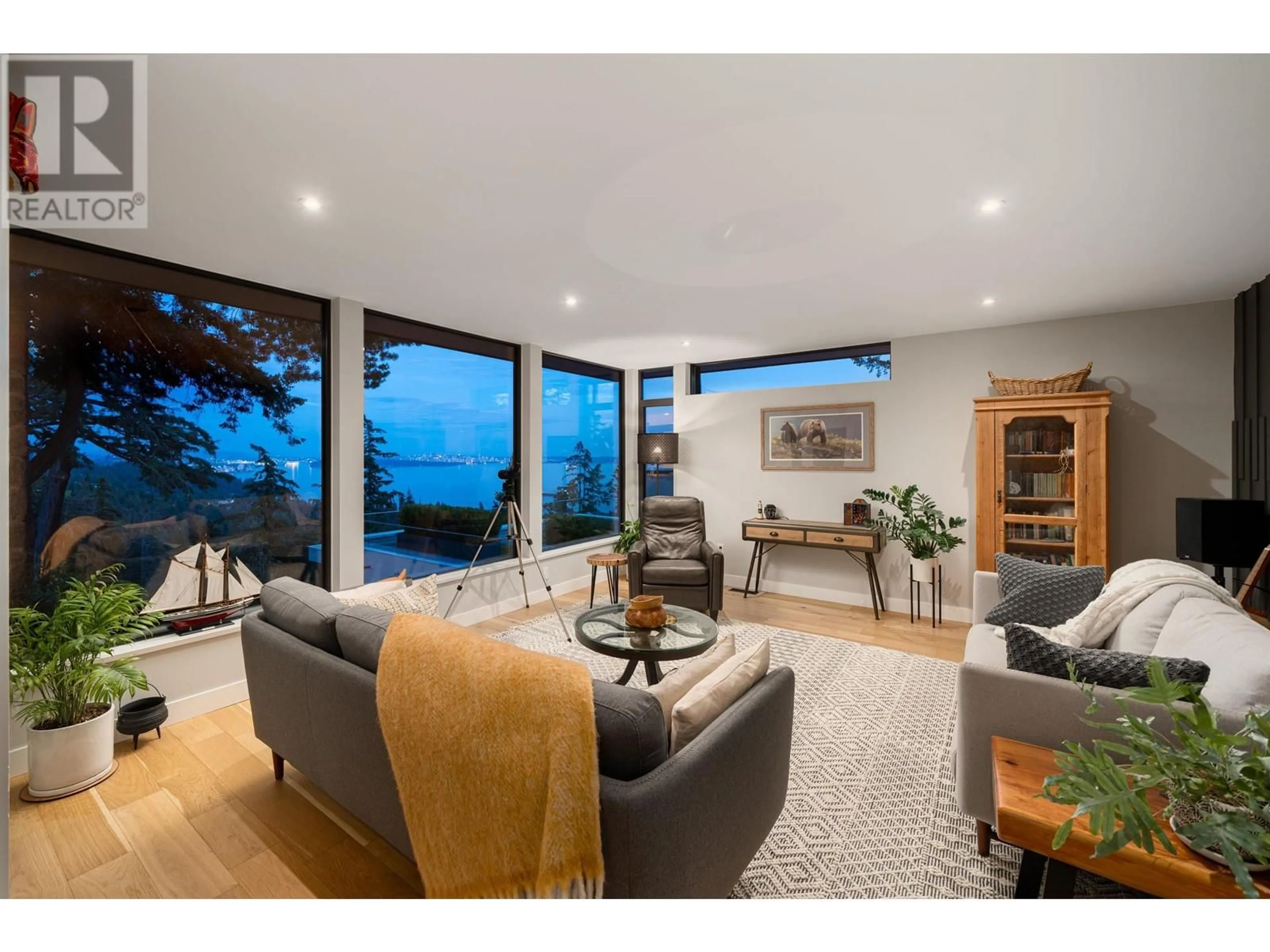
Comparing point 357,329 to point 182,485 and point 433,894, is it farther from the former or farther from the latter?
point 433,894

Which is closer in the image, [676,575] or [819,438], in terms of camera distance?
[676,575]

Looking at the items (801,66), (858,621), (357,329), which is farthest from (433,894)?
(858,621)

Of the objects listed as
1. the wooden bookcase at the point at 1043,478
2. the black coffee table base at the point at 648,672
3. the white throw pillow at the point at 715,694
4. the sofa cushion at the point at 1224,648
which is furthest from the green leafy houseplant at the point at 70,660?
the wooden bookcase at the point at 1043,478

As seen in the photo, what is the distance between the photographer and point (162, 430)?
2.80m

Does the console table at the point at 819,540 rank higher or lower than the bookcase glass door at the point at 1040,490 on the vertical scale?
lower

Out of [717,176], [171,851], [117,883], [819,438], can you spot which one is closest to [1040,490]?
[819,438]

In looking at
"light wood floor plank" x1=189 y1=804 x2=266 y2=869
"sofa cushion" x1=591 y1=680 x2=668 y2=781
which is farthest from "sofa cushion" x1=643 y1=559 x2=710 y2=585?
"sofa cushion" x1=591 y1=680 x2=668 y2=781

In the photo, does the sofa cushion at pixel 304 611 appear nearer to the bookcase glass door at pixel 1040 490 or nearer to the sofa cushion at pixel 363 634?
the sofa cushion at pixel 363 634

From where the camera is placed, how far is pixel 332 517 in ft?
11.5

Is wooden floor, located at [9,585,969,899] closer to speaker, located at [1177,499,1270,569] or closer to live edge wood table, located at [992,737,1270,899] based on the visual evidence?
live edge wood table, located at [992,737,1270,899]

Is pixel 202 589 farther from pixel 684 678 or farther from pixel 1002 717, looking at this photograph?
pixel 1002 717

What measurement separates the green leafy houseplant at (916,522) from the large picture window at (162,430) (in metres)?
4.37

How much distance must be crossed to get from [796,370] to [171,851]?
5237 millimetres

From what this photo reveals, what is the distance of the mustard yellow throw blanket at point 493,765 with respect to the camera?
1110 mm
